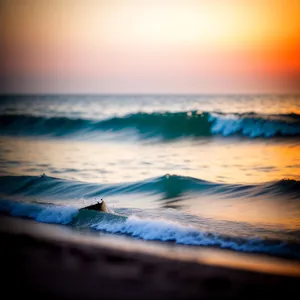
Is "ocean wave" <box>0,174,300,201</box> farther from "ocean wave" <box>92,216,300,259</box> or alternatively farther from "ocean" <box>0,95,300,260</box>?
"ocean wave" <box>92,216,300,259</box>

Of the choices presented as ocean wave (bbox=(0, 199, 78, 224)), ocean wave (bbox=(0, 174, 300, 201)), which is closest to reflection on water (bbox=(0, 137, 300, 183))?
ocean wave (bbox=(0, 174, 300, 201))

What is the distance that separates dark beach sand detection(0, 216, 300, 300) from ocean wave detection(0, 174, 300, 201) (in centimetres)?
208

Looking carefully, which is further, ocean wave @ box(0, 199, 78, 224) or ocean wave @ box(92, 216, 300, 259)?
ocean wave @ box(0, 199, 78, 224)

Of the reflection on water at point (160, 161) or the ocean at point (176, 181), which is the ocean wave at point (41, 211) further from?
the reflection on water at point (160, 161)

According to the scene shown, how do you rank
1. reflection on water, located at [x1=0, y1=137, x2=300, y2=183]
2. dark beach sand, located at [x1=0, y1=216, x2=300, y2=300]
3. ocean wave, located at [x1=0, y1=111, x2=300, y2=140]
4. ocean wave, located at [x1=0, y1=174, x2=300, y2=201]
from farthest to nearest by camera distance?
ocean wave, located at [x1=0, y1=111, x2=300, y2=140] → reflection on water, located at [x1=0, y1=137, x2=300, y2=183] → ocean wave, located at [x1=0, y1=174, x2=300, y2=201] → dark beach sand, located at [x1=0, y1=216, x2=300, y2=300]

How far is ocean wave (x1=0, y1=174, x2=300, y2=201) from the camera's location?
5.34 m

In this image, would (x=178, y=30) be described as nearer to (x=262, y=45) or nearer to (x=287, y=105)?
(x=262, y=45)

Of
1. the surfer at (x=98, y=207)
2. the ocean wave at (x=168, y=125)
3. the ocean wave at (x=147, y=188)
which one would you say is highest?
the ocean wave at (x=168, y=125)

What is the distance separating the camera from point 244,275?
9.24 feet

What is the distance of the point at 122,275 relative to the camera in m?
2.81

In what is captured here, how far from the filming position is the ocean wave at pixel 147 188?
5.34 m

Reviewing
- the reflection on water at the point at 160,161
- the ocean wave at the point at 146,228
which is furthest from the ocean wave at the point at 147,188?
the ocean wave at the point at 146,228

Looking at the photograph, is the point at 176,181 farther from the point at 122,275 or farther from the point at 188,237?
the point at 122,275

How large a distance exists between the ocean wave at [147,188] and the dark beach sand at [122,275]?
2.08m
